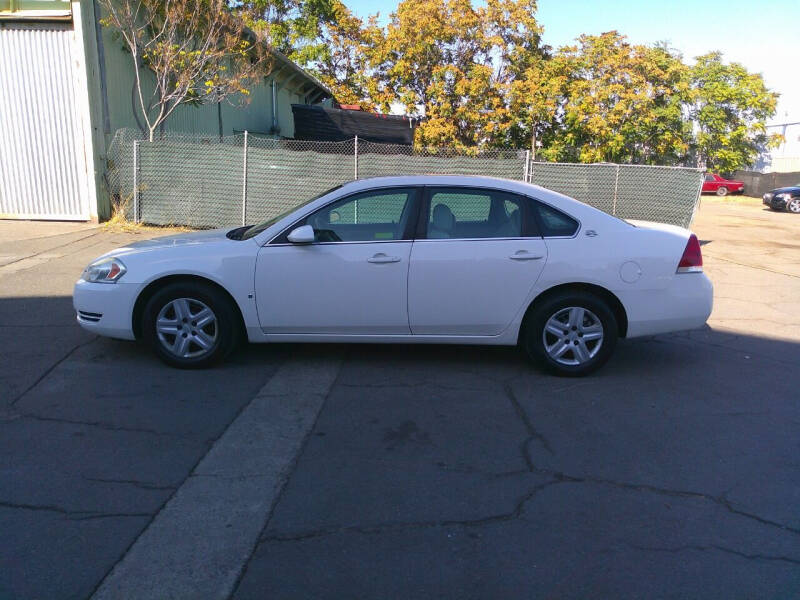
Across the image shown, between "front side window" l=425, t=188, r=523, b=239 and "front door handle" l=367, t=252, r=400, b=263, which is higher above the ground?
"front side window" l=425, t=188, r=523, b=239

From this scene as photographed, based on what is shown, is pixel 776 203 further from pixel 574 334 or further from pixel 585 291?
pixel 574 334

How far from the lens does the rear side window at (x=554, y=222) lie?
5449mm

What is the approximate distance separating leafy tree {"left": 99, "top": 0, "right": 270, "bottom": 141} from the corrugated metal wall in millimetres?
1263

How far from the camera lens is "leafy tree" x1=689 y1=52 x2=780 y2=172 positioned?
31.7 meters

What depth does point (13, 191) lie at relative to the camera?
13250mm

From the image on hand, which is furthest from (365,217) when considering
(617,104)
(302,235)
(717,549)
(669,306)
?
(617,104)

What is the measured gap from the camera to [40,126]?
12977mm

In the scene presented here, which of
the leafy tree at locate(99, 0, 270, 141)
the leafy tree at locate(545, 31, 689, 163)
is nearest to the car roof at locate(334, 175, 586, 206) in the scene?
the leafy tree at locate(99, 0, 270, 141)

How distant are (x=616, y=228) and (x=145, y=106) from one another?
500 inches

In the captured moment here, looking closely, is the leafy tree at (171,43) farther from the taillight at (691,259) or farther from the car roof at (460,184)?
the taillight at (691,259)

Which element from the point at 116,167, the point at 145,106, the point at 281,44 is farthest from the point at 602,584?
the point at 281,44

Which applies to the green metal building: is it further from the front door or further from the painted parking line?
the painted parking line

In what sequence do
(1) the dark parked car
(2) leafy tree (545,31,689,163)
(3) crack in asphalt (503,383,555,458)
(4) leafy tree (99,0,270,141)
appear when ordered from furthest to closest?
(1) the dark parked car
(2) leafy tree (545,31,689,163)
(4) leafy tree (99,0,270,141)
(3) crack in asphalt (503,383,555,458)

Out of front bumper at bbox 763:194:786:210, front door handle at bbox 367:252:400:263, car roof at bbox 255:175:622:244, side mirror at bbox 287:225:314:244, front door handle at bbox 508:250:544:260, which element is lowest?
front bumper at bbox 763:194:786:210
